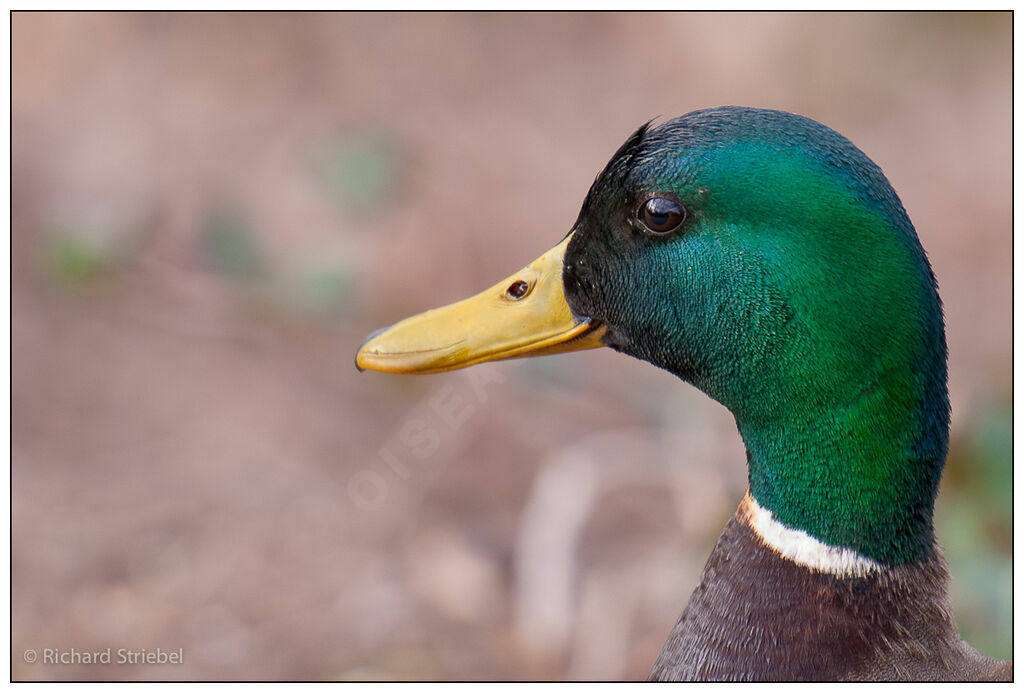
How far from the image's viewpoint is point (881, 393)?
138 centimetres

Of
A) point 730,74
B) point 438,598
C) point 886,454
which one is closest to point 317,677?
point 438,598

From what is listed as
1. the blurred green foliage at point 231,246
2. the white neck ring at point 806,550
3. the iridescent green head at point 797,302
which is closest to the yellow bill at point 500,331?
the iridescent green head at point 797,302

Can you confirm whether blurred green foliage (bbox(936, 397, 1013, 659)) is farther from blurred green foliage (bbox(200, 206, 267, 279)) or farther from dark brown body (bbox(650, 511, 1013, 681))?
blurred green foliage (bbox(200, 206, 267, 279))

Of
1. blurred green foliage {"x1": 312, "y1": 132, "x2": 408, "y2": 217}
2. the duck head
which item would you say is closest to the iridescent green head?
the duck head

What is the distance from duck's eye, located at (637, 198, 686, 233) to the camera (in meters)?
1.47

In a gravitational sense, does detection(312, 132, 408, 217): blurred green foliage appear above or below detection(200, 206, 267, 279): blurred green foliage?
above

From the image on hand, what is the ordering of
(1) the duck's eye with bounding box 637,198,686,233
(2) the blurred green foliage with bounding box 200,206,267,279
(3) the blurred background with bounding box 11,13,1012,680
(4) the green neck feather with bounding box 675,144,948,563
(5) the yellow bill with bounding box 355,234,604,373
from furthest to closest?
(2) the blurred green foliage with bounding box 200,206,267,279 < (3) the blurred background with bounding box 11,13,1012,680 < (5) the yellow bill with bounding box 355,234,604,373 < (1) the duck's eye with bounding box 637,198,686,233 < (4) the green neck feather with bounding box 675,144,948,563

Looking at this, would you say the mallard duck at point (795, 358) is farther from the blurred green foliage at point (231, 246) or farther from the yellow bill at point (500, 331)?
the blurred green foliage at point (231, 246)

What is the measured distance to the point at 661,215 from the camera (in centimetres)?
148

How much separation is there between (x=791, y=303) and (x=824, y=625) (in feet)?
1.42

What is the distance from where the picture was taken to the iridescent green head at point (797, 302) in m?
1.37

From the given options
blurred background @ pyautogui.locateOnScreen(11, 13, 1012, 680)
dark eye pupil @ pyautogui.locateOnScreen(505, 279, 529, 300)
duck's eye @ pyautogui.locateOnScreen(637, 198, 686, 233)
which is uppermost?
duck's eye @ pyautogui.locateOnScreen(637, 198, 686, 233)

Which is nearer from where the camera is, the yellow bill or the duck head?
the duck head
